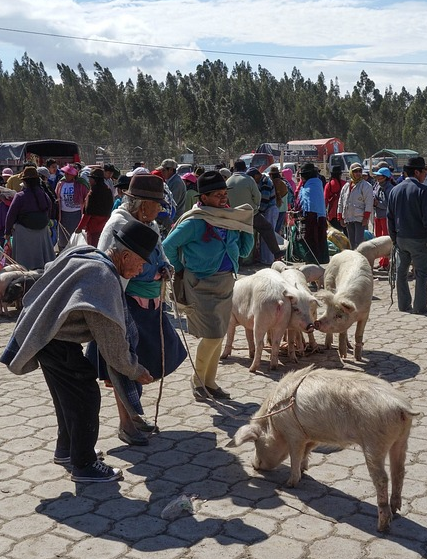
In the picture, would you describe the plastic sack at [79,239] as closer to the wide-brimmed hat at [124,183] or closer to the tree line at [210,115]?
the wide-brimmed hat at [124,183]

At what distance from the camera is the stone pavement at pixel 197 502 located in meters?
3.94

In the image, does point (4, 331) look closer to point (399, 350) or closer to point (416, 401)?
point (399, 350)

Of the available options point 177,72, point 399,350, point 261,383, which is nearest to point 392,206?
point 399,350

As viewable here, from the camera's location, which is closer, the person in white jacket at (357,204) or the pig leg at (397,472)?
the pig leg at (397,472)

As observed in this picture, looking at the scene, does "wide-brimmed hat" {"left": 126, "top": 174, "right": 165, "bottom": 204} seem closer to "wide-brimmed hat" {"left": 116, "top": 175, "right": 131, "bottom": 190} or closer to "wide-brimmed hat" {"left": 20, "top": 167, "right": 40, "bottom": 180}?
"wide-brimmed hat" {"left": 116, "top": 175, "right": 131, "bottom": 190}

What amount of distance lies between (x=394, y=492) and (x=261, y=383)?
2.79m

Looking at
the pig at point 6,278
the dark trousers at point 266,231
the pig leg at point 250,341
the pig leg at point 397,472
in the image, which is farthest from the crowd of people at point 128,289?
the dark trousers at point 266,231

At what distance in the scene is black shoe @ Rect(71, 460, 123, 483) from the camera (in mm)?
4703

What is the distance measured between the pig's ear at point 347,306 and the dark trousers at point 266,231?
562cm

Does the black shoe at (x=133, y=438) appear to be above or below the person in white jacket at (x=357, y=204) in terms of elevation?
below

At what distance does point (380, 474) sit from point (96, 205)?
22.6ft

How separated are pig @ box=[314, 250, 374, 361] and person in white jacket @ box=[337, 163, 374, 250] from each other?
4.16 meters

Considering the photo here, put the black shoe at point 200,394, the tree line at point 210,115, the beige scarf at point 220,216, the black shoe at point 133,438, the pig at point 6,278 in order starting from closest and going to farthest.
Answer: the black shoe at point 133,438 → the beige scarf at point 220,216 → the black shoe at point 200,394 → the pig at point 6,278 → the tree line at point 210,115

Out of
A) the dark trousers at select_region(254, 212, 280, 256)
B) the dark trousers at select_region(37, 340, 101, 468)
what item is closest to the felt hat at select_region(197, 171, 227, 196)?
the dark trousers at select_region(37, 340, 101, 468)
